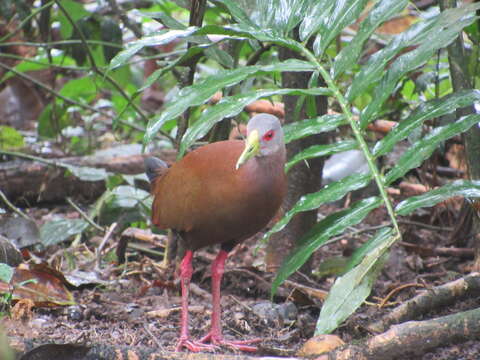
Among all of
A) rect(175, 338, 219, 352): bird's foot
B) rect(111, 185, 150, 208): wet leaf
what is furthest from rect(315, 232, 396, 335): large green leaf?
rect(111, 185, 150, 208): wet leaf

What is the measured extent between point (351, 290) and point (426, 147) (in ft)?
2.13

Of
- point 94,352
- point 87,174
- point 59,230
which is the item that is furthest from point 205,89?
point 87,174

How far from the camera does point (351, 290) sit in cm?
238

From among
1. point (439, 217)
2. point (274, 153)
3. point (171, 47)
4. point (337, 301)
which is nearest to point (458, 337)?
point (337, 301)

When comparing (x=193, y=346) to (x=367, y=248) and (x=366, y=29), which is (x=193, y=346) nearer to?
(x=367, y=248)

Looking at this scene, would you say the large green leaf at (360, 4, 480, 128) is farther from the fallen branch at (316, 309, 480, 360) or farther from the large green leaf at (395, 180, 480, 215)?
the fallen branch at (316, 309, 480, 360)

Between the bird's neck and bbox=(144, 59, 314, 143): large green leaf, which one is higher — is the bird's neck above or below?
below

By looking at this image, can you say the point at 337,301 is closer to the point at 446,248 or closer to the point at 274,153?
the point at 274,153

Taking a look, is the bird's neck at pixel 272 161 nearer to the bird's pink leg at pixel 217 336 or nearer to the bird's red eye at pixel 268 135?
the bird's red eye at pixel 268 135

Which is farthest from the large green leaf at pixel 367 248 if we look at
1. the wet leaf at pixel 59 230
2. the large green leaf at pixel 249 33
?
the wet leaf at pixel 59 230

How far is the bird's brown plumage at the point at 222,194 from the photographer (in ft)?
9.42

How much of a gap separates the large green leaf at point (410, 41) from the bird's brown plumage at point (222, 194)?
0.43 meters

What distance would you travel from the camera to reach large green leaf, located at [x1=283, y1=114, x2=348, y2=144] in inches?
109

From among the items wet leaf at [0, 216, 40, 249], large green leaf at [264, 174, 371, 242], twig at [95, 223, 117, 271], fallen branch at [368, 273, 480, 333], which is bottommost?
wet leaf at [0, 216, 40, 249]
